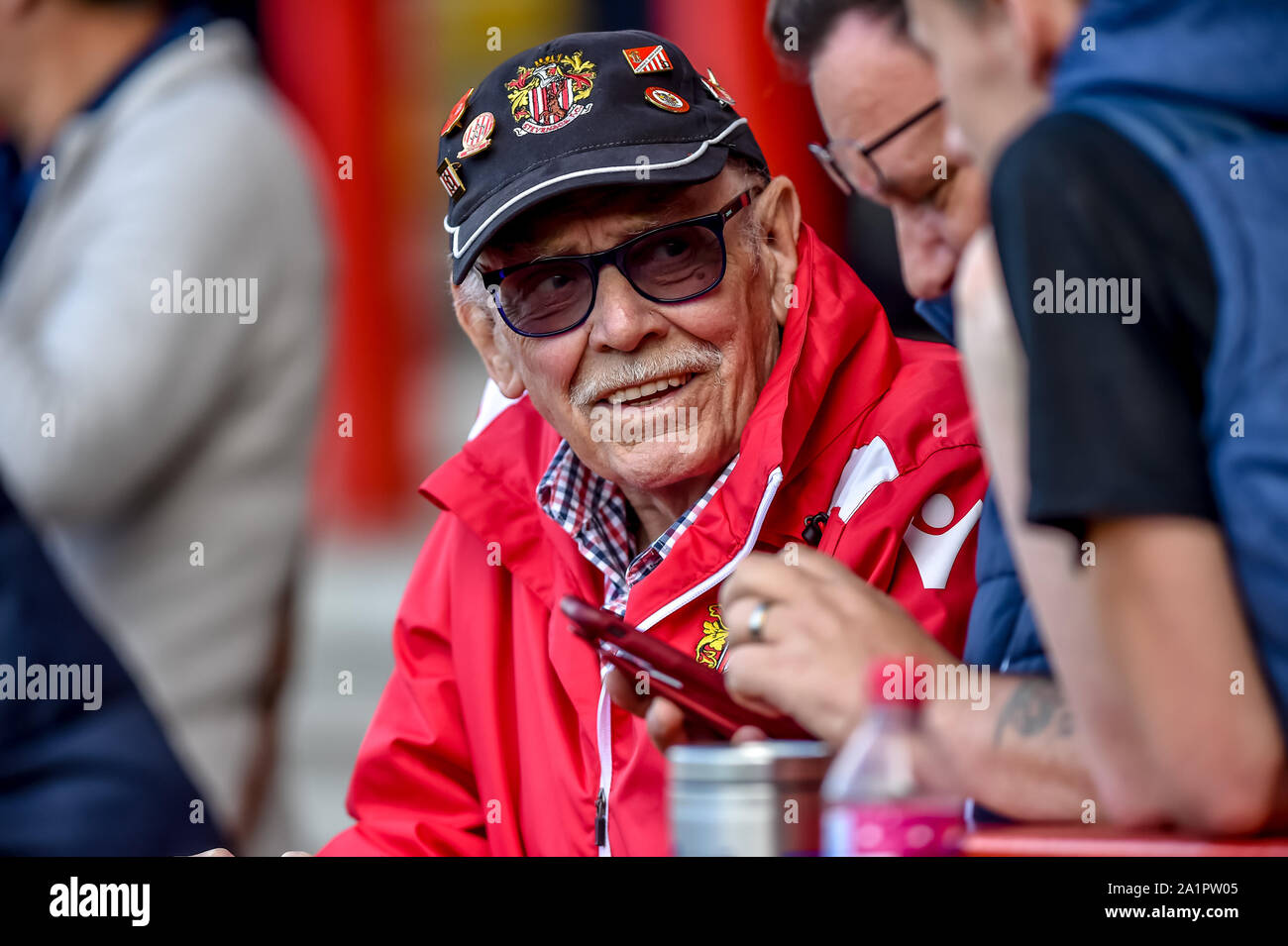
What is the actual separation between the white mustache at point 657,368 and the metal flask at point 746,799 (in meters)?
0.80

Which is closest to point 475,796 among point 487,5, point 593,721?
point 593,721

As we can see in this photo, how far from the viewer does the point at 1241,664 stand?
45.9 inches

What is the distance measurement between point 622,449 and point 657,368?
12 centimetres

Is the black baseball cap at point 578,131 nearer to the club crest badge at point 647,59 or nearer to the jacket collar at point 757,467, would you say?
the club crest badge at point 647,59

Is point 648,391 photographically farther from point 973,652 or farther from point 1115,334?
point 1115,334

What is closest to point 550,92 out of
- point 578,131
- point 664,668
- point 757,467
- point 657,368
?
point 578,131

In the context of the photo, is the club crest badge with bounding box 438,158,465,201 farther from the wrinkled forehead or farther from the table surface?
the table surface

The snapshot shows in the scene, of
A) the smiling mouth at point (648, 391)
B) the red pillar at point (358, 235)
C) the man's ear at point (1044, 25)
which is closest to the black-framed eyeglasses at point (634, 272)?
the smiling mouth at point (648, 391)

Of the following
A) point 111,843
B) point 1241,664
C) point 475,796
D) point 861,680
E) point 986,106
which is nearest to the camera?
point 1241,664

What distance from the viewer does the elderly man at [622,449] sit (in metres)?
1.93

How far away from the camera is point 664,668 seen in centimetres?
155

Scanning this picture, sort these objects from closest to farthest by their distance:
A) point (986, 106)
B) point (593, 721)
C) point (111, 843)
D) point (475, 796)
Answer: point (986, 106)
point (593, 721)
point (475, 796)
point (111, 843)
